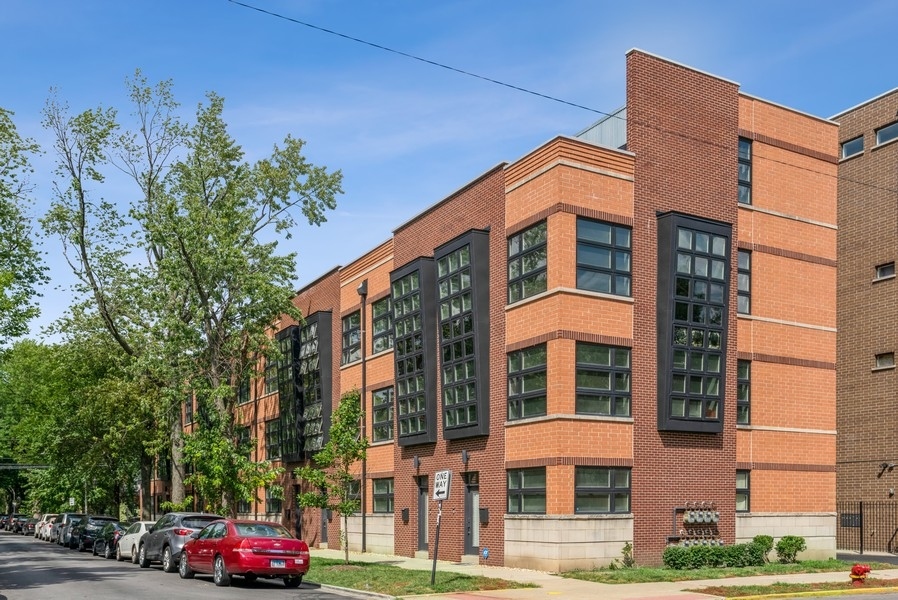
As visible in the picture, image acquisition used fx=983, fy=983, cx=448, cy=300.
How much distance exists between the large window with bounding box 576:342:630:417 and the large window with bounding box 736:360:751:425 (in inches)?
173

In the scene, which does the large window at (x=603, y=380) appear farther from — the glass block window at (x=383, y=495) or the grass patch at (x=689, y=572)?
the glass block window at (x=383, y=495)

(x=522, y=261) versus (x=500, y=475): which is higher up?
(x=522, y=261)

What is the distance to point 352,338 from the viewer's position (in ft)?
129

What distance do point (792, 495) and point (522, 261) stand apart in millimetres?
10854

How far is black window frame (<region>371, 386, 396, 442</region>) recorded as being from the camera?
3525cm

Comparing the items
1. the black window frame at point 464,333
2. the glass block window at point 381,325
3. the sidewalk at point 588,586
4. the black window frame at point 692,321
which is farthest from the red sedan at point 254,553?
the glass block window at point 381,325

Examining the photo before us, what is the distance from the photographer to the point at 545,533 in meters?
24.5

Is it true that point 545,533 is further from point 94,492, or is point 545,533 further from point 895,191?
point 94,492

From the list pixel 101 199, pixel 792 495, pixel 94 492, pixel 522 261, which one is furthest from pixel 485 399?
pixel 94 492

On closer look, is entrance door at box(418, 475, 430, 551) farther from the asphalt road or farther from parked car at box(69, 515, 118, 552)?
parked car at box(69, 515, 118, 552)

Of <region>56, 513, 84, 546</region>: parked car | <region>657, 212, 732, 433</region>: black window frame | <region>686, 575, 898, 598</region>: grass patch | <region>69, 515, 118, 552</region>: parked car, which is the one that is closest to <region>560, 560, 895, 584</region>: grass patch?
<region>686, 575, 898, 598</region>: grass patch

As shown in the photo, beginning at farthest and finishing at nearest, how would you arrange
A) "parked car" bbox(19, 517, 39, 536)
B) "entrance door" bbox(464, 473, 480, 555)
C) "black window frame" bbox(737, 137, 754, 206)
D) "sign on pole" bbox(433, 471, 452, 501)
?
"parked car" bbox(19, 517, 39, 536), "black window frame" bbox(737, 137, 754, 206), "entrance door" bbox(464, 473, 480, 555), "sign on pole" bbox(433, 471, 452, 501)

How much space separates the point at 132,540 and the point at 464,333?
13.2m

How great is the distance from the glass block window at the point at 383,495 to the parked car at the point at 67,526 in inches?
663
